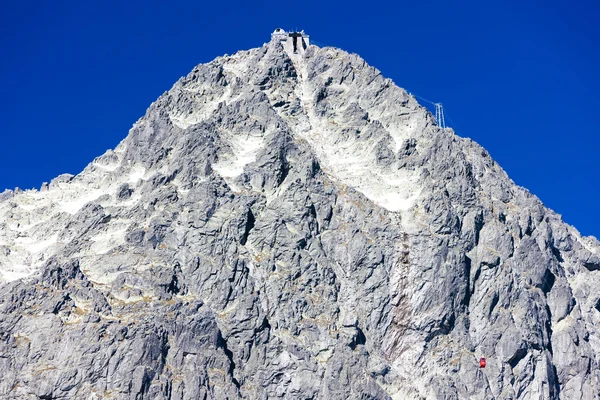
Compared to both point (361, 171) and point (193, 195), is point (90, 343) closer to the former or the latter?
point (193, 195)

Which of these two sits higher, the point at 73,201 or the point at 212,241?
the point at 73,201

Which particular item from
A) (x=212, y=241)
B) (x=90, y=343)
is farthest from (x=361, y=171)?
(x=90, y=343)

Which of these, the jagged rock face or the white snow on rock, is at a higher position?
the white snow on rock

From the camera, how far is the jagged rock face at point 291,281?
495 feet

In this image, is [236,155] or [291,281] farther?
[236,155]

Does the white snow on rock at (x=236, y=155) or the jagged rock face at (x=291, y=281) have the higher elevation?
the white snow on rock at (x=236, y=155)

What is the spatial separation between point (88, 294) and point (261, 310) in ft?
80.0

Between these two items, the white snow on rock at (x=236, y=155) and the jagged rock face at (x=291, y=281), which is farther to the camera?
the white snow on rock at (x=236, y=155)

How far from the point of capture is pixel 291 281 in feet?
540

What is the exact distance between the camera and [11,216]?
198 meters

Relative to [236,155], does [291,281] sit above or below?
below

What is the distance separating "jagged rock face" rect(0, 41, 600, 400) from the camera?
495 ft

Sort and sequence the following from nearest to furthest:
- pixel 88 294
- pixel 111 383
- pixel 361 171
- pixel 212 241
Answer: pixel 111 383
pixel 88 294
pixel 212 241
pixel 361 171

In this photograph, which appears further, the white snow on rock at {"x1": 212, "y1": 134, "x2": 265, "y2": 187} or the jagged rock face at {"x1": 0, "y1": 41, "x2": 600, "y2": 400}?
the white snow on rock at {"x1": 212, "y1": 134, "x2": 265, "y2": 187}
